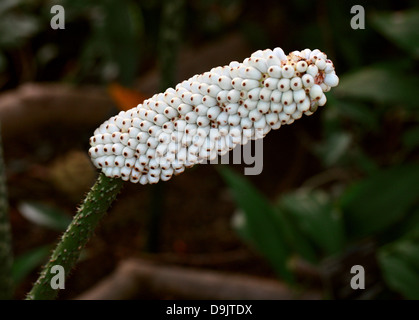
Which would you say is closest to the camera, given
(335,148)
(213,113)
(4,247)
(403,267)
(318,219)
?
(213,113)

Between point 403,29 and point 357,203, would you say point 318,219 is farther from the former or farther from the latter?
point 403,29

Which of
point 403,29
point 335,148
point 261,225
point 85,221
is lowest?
point 85,221

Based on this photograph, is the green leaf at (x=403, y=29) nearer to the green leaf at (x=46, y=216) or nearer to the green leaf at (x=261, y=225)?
the green leaf at (x=261, y=225)

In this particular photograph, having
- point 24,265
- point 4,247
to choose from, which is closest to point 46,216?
point 24,265

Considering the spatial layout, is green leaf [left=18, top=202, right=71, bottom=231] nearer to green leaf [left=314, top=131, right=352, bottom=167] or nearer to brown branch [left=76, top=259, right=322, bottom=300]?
brown branch [left=76, top=259, right=322, bottom=300]

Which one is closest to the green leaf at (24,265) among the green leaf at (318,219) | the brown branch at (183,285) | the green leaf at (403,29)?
the brown branch at (183,285)
